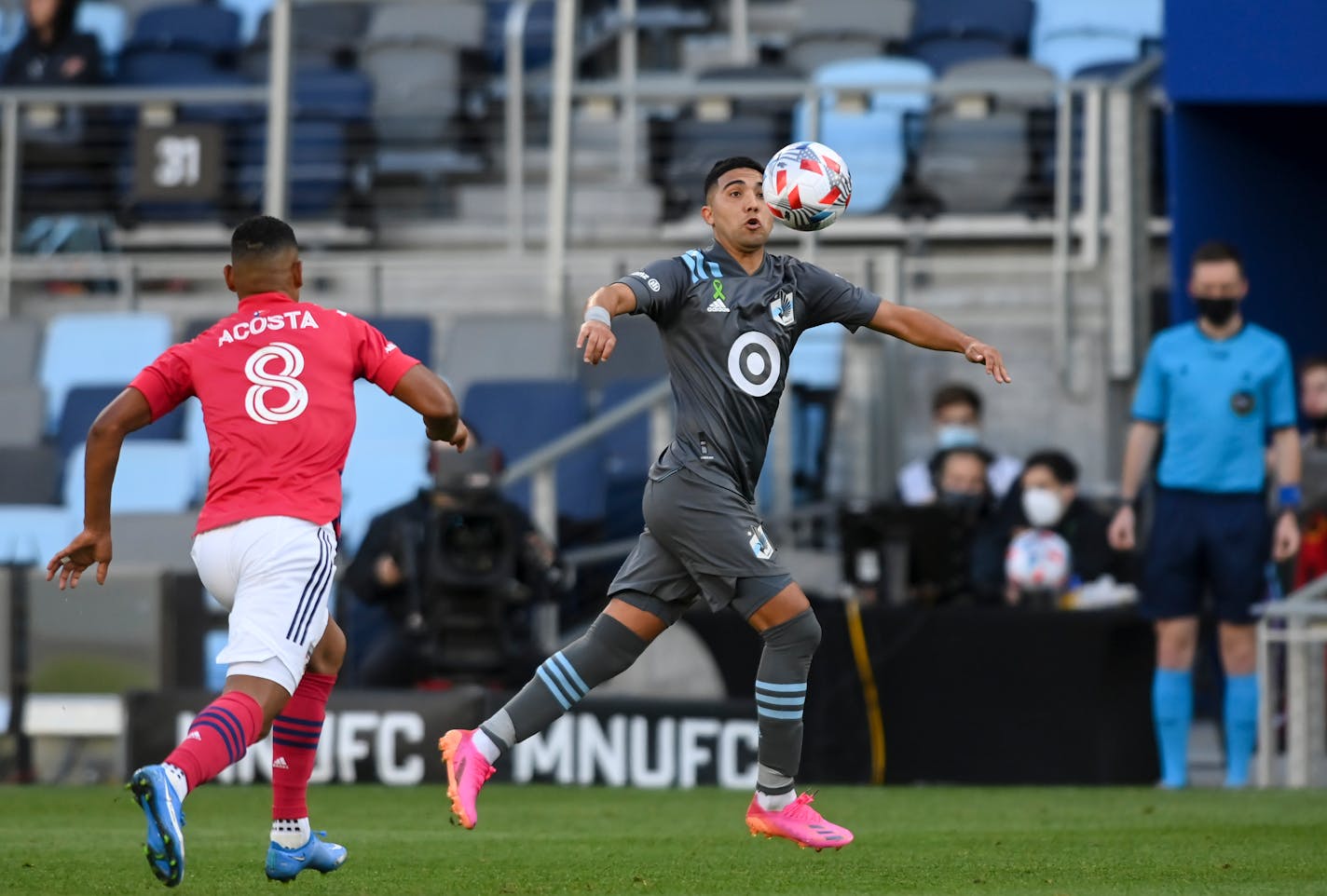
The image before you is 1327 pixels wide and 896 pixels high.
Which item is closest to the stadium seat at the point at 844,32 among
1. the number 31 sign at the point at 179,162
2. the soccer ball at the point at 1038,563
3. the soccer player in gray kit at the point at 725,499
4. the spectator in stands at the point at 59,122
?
the number 31 sign at the point at 179,162

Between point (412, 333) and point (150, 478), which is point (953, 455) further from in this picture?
point (150, 478)

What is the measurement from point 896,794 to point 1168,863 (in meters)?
3.42

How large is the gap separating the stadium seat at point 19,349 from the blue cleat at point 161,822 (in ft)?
32.1

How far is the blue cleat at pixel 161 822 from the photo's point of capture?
5.24m

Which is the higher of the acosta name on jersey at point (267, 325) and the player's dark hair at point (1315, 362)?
the player's dark hair at point (1315, 362)

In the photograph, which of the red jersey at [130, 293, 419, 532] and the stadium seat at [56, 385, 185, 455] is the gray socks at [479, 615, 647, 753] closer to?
the red jersey at [130, 293, 419, 532]

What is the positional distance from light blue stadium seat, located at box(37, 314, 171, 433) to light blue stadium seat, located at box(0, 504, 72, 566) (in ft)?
3.84

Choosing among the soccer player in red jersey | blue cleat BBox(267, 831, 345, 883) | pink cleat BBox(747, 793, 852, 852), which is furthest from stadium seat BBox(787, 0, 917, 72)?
blue cleat BBox(267, 831, 345, 883)

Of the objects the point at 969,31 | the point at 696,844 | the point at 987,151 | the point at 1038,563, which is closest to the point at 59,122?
the point at 969,31

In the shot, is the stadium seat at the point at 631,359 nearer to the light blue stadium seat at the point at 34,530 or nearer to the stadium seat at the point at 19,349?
the light blue stadium seat at the point at 34,530

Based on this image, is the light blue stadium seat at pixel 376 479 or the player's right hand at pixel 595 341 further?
the light blue stadium seat at pixel 376 479

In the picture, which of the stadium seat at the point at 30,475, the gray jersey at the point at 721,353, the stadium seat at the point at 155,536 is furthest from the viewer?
the stadium seat at the point at 30,475

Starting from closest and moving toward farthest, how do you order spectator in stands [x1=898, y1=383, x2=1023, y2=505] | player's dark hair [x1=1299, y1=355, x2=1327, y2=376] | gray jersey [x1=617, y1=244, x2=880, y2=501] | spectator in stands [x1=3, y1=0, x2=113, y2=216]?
gray jersey [x1=617, y1=244, x2=880, y2=501] → player's dark hair [x1=1299, y1=355, x2=1327, y2=376] → spectator in stands [x1=898, y1=383, x2=1023, y2=505] → spectator in stands [x1=3, y1=0, x2=113, y2=216]

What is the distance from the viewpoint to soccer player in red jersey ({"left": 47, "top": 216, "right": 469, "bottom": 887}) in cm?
580
